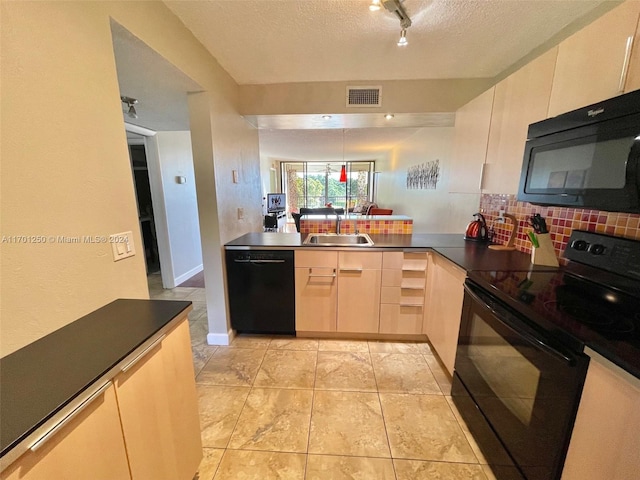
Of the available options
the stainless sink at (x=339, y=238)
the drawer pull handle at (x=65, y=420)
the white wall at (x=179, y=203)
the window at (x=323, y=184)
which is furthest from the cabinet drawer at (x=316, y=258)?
the window at (x=323, y=184)

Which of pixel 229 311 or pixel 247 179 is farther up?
pixel 247 179

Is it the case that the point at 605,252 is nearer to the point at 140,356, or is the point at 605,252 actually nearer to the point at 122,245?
the point at 140,356

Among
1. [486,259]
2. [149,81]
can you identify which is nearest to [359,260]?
[486,259]

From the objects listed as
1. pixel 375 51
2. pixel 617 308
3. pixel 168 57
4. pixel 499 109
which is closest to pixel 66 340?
pixel 168 57

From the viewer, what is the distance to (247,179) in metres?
2.73

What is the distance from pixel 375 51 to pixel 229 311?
2.53 meters

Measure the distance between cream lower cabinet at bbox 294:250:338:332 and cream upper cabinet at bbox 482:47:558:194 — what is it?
134cm

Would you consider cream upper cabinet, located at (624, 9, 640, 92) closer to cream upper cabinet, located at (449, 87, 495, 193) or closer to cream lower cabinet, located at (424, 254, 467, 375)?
cream upper cabinet, located at (449, 87, 495, 193)

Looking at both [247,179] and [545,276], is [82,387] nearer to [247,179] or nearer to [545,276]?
[545,276]

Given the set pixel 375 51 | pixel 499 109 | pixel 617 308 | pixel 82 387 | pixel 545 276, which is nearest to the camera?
pixel 82 387

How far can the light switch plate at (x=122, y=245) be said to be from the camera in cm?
107

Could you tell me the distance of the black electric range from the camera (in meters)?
0.80

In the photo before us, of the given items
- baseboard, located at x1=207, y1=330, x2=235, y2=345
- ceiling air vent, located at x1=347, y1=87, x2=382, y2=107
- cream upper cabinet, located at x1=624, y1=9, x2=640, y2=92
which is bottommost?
baseboard, located at x1=207, y1=330, x2=235, y2=345

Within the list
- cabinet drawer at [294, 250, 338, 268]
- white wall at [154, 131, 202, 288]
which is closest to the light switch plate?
cabinet drawer at [294, 250, 338, 268]
